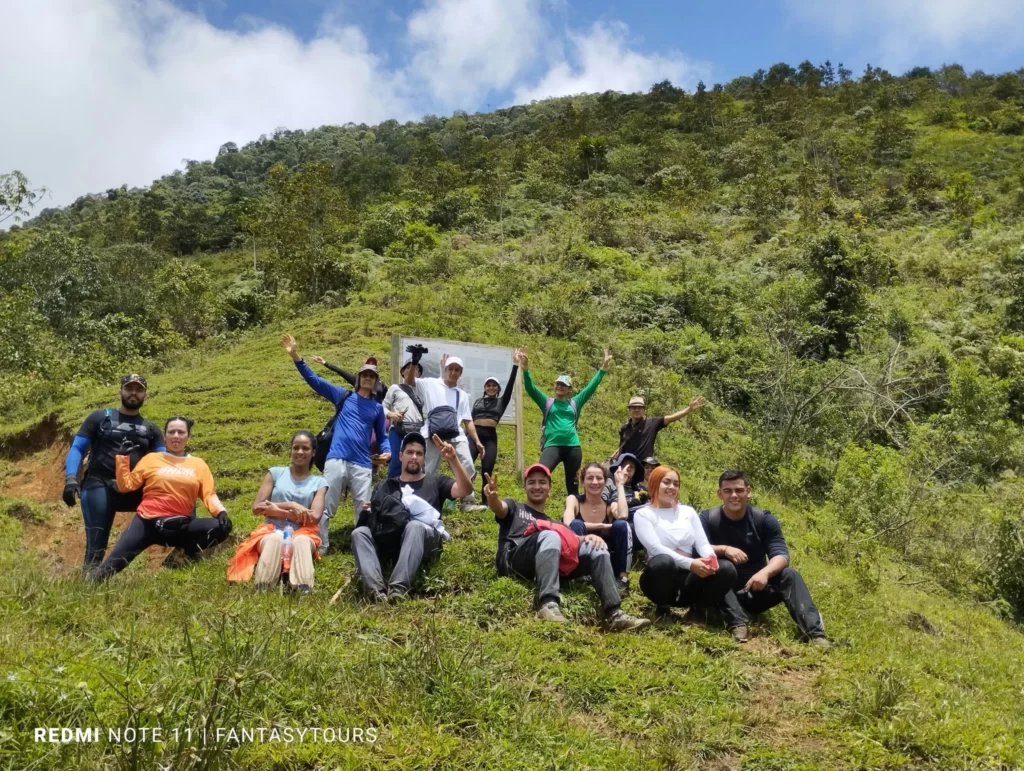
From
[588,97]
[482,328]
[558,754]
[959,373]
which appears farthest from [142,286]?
[588,97]

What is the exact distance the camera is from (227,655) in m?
3.16

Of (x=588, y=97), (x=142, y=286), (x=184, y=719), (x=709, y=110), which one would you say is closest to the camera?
(x=184, y=719)

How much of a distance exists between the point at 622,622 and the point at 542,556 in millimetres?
743

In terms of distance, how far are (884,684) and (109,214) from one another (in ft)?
181

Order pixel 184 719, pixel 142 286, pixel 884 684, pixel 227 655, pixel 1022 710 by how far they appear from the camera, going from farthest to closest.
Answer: pixel 142 286, pixel 1022 710, pixel 884 684, pixel 227 655, pixel 184 719

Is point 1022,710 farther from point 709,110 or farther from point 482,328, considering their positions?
point 709,110

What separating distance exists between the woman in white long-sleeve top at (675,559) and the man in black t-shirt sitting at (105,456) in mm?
4005

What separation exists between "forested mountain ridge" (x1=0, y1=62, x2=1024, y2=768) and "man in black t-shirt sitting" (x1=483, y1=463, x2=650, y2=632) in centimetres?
22

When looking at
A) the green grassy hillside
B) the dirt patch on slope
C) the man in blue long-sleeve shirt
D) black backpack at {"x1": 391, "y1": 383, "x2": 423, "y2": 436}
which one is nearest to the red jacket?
the green grassy hillside

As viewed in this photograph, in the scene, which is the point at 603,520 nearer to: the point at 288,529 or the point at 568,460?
the point at 568,460

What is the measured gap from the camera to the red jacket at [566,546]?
17.9ft

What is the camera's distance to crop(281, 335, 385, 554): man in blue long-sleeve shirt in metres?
6.36

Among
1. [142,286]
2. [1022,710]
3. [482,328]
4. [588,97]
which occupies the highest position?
[588,97]

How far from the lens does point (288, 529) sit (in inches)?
213
